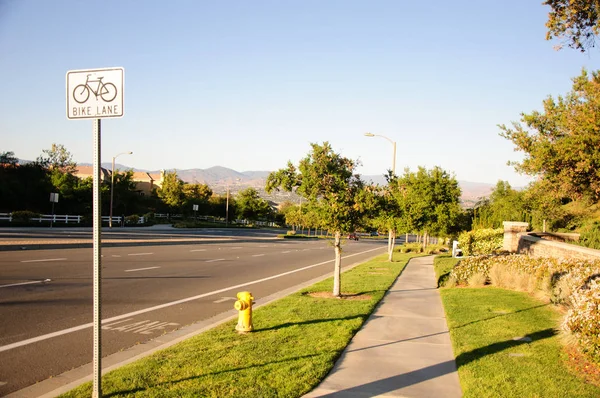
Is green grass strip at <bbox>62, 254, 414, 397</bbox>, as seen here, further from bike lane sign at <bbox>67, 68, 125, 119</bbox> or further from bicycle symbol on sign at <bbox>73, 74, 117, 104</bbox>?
bicycle symbol on sign at <bbox>73, 74, 117, 104</bbox>

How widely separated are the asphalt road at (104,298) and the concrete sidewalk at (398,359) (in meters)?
3.21

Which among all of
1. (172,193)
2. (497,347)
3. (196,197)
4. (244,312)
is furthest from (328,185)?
(196,197)

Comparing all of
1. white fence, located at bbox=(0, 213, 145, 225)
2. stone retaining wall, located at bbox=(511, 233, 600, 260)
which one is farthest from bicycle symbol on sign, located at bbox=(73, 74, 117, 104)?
white fence, located at bbox=(0, 213, 145, 225)

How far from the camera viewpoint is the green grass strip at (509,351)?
5.88 metres

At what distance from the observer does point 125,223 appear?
55250 millimetres

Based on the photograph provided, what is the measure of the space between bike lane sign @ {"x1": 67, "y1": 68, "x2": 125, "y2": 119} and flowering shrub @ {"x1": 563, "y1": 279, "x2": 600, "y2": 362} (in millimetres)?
6006

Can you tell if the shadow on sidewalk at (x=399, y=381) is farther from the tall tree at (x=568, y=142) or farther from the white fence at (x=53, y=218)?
the white fence at (x=53, y=218)

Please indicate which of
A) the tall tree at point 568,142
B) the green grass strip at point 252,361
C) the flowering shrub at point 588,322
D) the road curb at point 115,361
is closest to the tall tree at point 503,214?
the tall tree at point 568,142

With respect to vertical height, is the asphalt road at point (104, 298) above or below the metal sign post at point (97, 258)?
below

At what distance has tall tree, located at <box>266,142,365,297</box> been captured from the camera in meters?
11.8

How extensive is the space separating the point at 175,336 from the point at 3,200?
5050 cm

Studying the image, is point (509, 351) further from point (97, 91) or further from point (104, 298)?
point (104, 298)

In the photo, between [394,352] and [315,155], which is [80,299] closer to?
[315,155]

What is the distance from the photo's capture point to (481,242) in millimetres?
26516
